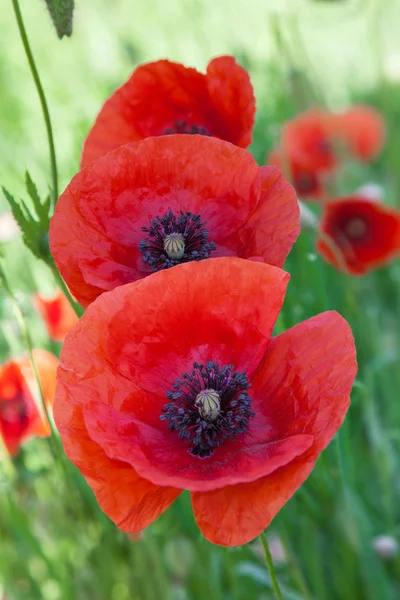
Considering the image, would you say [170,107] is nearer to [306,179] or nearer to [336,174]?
[306,179]

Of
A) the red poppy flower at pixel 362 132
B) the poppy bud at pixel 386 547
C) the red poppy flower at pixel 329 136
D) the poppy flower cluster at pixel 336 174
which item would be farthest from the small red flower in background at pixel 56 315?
the red poppy flower at pixel 362 132

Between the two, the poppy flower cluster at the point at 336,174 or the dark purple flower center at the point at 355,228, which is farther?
the dark purple flower center at the point at 355,228

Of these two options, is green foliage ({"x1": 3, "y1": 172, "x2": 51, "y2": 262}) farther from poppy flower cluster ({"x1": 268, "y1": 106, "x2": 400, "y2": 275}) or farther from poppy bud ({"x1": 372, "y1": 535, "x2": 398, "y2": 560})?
poppy bud ({"x1": 372, "y1": 535, "x2": 398, "y2": 560})

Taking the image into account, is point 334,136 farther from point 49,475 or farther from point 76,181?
point 76,181

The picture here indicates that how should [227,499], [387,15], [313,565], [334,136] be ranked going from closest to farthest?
[227,499]
[313,565]
[334,136]
[387,15]

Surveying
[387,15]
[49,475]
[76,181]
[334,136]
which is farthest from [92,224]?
[387,15]

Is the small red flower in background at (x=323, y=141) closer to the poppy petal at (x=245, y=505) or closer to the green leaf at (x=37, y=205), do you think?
the green leaf at (x=37, y=205)

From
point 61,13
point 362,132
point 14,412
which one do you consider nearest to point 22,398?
point 14,412
